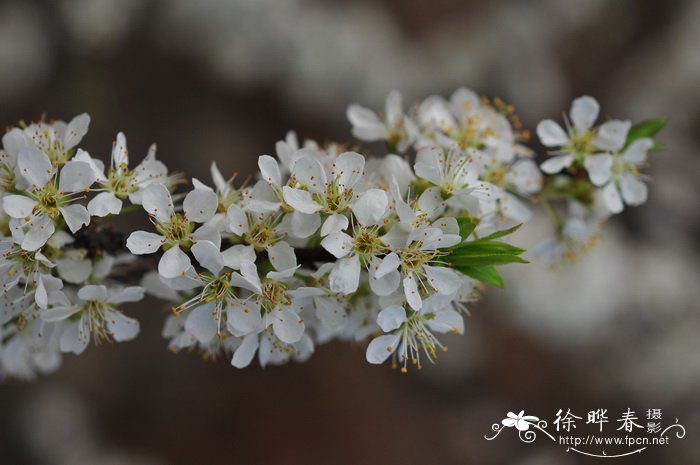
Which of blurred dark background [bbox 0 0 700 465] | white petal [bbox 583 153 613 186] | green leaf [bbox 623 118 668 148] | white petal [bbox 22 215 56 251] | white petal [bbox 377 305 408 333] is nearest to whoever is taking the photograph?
white petal [bbox 22 215 56 251]

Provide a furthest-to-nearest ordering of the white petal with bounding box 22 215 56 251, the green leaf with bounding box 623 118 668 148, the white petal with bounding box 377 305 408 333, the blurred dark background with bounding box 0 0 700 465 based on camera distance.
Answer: the blurred dark background with bounding box 0 0 700 465, the green leaf with bounding box 623 118 668 148, the white petal with bounding box 377 305 408 333, the white petal with bounding box 22 215 56 251

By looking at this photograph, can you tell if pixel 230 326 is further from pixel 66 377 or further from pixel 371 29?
pixel 371 29

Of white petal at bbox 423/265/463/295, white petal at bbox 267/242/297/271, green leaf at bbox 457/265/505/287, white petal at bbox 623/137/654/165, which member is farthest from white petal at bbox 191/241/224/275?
white petal at bbox 623/137/654/165

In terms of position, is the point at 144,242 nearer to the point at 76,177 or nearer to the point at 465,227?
the point at 76,177

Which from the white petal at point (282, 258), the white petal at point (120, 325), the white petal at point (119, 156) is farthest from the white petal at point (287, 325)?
the white petal at point (119, 156)

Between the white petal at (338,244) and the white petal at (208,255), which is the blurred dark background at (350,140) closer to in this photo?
the white petal at (338,244)

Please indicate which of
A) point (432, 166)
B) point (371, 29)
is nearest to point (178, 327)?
point (432, 166)

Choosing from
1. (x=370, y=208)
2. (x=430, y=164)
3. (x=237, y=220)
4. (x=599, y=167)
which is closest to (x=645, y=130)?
(x=599, y=167)

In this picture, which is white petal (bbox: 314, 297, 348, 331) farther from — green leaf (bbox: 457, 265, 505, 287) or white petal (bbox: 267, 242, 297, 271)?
green leaf (bbox: 457, 265, 505, 287)
